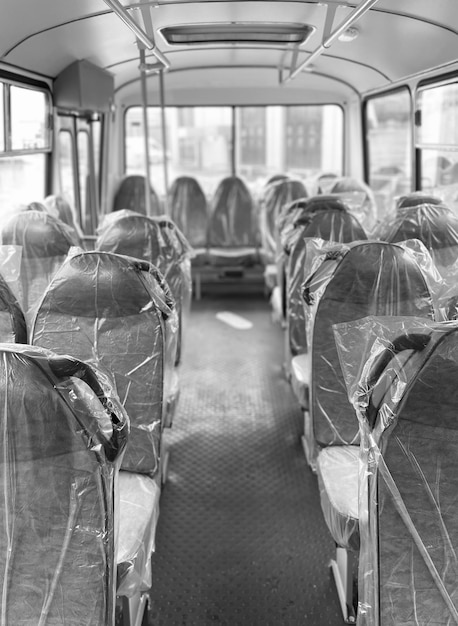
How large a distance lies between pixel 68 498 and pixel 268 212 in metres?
5.11

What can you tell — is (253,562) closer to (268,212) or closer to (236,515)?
(236,515)

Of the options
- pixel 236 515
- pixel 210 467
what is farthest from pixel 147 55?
pixel 236 515

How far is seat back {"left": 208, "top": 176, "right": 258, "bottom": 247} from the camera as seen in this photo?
672 centimetres

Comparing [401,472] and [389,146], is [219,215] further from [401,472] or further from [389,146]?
[401,472]

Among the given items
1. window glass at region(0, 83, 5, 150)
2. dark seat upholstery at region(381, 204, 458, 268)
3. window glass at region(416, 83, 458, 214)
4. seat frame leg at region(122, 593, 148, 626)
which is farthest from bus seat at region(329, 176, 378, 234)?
seat frame leg at region(122, 593, 148, 626)

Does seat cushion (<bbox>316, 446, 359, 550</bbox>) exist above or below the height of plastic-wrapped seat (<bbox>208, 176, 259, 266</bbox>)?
below

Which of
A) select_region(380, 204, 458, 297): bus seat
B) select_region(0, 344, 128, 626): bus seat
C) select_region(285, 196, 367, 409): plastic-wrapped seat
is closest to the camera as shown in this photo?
select_region(0, 344, 128, 626): bus seat

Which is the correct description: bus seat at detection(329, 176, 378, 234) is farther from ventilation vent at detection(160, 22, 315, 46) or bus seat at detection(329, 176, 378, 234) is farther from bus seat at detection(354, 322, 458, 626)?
bus seat at detection(354, 322, 458, 626)

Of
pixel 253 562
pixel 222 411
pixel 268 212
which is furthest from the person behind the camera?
pixel 268 212

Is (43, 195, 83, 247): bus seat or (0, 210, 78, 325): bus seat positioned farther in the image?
(43, 195, 83, 247): bus seat

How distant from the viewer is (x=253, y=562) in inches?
98.0

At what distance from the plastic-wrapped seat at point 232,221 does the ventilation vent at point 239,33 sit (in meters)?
2.51

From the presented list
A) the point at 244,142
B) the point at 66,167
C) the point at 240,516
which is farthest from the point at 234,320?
the point at 240,516

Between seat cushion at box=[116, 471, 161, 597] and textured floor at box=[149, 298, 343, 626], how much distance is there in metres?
0.46
